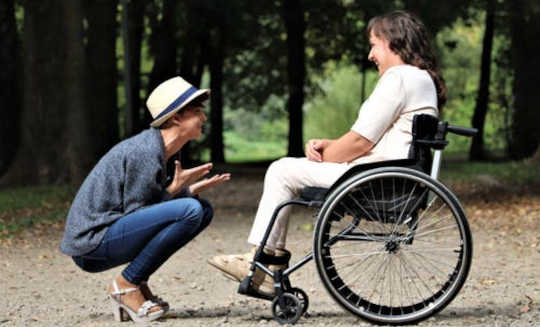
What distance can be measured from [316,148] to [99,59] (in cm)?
1235

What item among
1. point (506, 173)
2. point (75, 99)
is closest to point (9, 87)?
point (75, 99)

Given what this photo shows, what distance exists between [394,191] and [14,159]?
13.3 m

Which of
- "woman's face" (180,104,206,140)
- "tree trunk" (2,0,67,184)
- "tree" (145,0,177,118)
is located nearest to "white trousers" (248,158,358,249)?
"woman's face" (180,104,206,140)

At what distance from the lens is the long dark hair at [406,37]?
4711 mm

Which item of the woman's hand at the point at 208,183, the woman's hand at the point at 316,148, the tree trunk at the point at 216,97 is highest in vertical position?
the woman's hand at the point at 316,148

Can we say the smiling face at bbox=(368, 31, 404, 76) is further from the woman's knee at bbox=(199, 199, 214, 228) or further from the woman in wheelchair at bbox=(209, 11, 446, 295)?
the woman's knee at bbox=(199, 199, 214, 228)

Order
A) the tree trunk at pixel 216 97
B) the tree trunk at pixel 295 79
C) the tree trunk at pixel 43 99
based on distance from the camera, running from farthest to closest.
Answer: the tree trunk at pixel 216 97
the tree trunk at pixel 295 79
the tree trunk at pixel 43 99

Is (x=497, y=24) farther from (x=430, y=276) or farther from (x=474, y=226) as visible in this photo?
(x=430, y=276)

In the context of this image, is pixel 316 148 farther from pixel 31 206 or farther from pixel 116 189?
pixel 31 206

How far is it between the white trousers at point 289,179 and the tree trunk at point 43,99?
36.1 feet

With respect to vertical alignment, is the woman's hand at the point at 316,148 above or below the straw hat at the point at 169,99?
below

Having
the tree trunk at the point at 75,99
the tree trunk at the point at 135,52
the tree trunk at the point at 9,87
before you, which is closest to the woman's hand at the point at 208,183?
the tree trunk at the point at 75,99

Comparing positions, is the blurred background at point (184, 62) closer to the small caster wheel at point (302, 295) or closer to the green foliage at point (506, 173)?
the green foliage at point (506, 173)

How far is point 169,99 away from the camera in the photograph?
15.9ft
